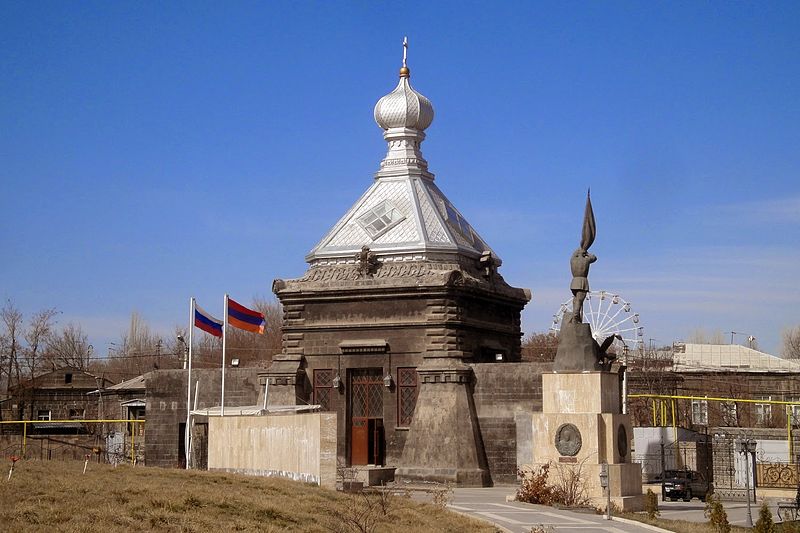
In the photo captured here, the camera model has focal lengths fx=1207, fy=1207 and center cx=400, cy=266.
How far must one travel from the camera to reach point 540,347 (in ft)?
288

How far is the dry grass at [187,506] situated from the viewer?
18.8 m

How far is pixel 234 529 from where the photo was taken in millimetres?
19234

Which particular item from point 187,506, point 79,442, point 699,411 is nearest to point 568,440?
point 187,506

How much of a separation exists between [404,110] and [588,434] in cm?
1687

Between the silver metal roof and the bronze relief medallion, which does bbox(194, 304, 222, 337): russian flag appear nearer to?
the bronze relief medallion

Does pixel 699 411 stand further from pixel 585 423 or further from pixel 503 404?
pixel 585 423

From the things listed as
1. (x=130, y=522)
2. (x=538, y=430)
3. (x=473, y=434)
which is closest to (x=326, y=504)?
(x=130, y=522)

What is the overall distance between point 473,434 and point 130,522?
17966mm

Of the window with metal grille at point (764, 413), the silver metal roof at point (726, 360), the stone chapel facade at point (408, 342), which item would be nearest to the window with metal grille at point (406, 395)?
the stone chapel facade at point (408, 342)

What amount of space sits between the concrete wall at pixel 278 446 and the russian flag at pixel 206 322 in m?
4.01

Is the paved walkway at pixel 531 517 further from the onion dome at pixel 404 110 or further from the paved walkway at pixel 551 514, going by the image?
the onion dome at pixel 404 110

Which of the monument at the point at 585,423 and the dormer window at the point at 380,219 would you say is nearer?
the monument at the point at 585,423

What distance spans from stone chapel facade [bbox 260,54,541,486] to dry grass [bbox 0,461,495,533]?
10.1 meters

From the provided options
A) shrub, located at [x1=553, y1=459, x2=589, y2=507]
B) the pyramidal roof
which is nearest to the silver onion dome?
the pyramidal roof
